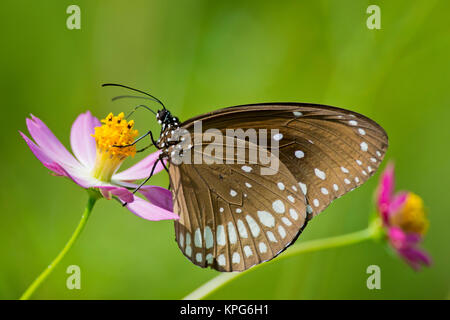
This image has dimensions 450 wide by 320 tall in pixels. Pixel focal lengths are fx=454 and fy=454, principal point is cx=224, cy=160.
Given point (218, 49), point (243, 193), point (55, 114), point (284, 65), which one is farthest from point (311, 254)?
point (55, 114)

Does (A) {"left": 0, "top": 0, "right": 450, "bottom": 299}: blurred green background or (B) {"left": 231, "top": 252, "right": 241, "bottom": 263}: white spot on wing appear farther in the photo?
(A) {"left": 0, "top": 0, "right": 450, "bottom": 299}: blurred green background

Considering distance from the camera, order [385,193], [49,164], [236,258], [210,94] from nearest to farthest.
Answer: [49,164] → [236,258] → [385,193] → [210,94]

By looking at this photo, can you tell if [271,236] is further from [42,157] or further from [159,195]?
[42,157]

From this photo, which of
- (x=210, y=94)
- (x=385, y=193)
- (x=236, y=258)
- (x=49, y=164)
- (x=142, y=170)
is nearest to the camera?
(x=49, y=164)

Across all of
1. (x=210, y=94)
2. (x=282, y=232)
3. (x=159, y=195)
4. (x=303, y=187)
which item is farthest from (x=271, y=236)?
(x=210, y=94)

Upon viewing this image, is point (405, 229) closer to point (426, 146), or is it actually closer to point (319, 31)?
point (426, 146)

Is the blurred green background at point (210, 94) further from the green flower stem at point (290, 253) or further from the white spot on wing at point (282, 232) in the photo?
the white spot on wing at point (282, 232)

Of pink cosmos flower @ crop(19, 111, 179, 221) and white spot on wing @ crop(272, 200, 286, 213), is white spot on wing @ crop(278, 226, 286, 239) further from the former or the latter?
pink cosmos flower @ crop(19, 111, 179, 221)

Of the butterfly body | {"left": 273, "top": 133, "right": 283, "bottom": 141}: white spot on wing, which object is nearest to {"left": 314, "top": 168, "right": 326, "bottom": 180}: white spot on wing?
the butterfly body
